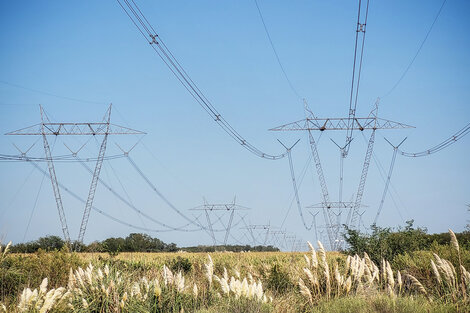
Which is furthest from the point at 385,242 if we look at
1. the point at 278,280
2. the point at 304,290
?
the point at 304,290

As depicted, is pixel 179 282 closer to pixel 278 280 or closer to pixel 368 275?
pixel 368 275

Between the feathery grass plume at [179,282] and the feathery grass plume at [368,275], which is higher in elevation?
the feathery grass plume at [368,275]

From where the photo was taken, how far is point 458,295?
910cm

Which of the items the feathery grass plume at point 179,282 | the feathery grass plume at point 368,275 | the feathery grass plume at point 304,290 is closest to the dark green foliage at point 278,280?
the feathery grass plume at point 368,275

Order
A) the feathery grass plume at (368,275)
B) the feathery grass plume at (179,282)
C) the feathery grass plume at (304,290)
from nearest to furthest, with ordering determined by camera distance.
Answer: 1. the feathery grass plume at (179,282)
2. the feathery grass plume at (304,290)
3. the feathery grass plume at (368,275)

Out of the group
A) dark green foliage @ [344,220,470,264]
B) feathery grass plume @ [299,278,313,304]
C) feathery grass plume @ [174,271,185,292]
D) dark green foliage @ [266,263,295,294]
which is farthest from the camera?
dark green foliage @ [344,220,470,264]

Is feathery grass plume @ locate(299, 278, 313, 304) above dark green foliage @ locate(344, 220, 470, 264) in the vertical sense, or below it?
below

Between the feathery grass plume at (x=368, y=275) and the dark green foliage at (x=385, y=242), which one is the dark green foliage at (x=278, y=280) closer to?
the feathery grass plume at (x=368, y=275)

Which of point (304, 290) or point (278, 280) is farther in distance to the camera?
point (278, 280)

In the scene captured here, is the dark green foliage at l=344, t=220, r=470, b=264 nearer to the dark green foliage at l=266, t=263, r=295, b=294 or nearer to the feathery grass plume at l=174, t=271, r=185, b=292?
the dark green foliage at l=266, t=263, r=295, b=294

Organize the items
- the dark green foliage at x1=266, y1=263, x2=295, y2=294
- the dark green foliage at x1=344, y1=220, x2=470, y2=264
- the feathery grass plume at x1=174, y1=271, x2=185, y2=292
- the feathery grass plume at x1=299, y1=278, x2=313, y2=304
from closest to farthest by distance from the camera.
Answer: the feathery grass plume at x1=174, y1=271, x2=185, y2=292
the feathery grass plume at x1=299, y1=278, x2=313, y2=304
the dark green foliage at x1=266, y1=263, x2=295, y2=294
the dark green foliage at x1=344, y1=220, x2=470, y2=264

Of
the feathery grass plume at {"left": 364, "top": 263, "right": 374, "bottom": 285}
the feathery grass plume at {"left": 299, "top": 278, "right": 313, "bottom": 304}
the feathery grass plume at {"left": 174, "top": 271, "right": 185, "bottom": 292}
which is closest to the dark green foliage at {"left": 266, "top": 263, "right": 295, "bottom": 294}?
the feathery grass plume at {"left": 364, "top": 263, "right": 374, "bottom": 285}

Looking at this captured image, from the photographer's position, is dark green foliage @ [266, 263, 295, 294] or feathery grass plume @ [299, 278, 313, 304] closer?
feathery grass plume @ [299, 278, 313, 304]

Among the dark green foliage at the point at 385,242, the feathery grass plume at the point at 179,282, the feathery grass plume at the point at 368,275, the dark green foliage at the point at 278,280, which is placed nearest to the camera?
the feathery grass plume at the point at 179,282
